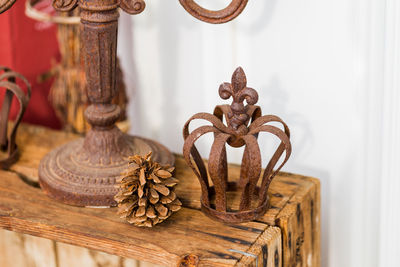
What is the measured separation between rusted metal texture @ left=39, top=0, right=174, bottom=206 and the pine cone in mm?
98

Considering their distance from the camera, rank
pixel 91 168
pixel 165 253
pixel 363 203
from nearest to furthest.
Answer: pixel 165 253 → pixel 91 168 → pixel 363 203

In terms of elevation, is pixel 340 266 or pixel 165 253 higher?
pixel 165 253

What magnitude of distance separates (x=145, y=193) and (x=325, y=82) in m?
0.45

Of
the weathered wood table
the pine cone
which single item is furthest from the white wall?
the pine cone

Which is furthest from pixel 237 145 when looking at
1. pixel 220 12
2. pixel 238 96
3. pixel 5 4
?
pixel 5 4

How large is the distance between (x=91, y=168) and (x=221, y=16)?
0.38 meters

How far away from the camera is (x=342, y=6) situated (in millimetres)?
1120

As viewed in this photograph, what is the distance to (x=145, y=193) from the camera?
965 millimetres

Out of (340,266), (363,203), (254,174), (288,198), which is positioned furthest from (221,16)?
(340,266)

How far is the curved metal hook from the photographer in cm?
94

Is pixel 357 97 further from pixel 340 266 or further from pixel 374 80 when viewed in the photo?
pixel 340 266

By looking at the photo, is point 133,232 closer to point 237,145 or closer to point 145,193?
point 145,193

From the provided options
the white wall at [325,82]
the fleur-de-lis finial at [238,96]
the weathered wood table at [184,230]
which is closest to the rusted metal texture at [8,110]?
the weathered wood table at [184,230]

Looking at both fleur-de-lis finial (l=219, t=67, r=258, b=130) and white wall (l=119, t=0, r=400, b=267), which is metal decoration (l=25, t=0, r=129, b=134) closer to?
white wall (l=119, t=0, r=400, b=267)
